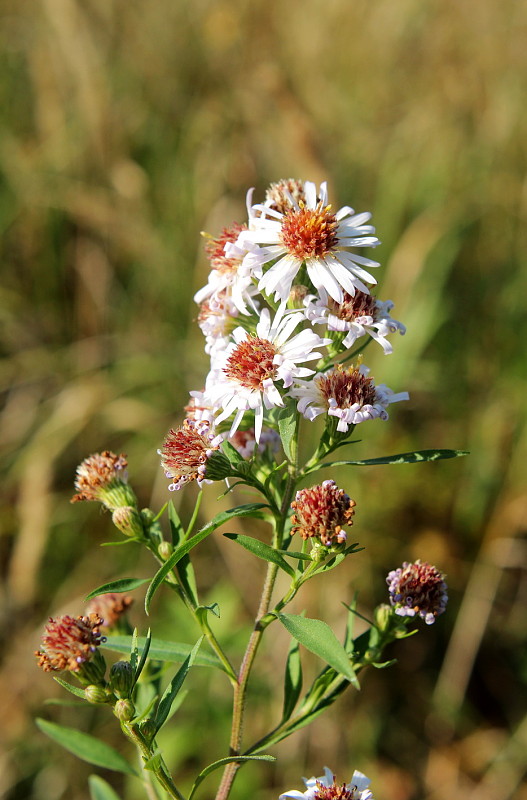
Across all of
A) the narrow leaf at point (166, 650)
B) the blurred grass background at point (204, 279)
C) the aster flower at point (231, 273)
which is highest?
the blurred grass background at point (204, 279)


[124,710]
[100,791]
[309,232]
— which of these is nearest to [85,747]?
[100,791]

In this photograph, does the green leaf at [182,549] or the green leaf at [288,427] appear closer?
the green leaf at [182,549]

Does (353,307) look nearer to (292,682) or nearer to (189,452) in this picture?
(189,452)

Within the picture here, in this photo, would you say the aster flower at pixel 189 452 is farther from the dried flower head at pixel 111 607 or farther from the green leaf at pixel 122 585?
the dried flower head at pixel 111 607

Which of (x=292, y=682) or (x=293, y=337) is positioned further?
(x=292, y=682)

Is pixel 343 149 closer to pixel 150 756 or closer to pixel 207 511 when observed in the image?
pixel 207 511

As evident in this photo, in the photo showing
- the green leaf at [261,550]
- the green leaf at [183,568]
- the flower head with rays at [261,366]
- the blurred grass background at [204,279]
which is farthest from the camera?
the blurred grass background at [204,279]

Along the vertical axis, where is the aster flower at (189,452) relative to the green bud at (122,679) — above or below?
above

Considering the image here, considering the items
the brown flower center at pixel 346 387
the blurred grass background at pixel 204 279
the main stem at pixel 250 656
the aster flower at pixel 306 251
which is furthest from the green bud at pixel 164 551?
the blurred grass background at pixel 204 279
